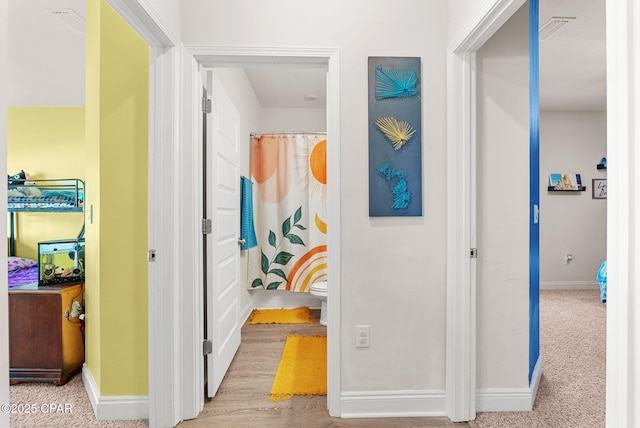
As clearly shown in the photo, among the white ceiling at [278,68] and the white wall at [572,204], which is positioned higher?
the white ceiling at [278,68]

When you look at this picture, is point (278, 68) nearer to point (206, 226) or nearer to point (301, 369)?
point (206, 226)

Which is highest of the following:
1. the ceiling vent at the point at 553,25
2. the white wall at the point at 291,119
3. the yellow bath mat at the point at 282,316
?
the ceiling vent at the point at 553,25

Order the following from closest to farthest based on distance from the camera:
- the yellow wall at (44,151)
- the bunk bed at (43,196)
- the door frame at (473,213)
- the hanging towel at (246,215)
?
the door frame at (473,213), the hanging towel at (246,215), the bunk bed at (43,196), the yellow wall at (44,151)

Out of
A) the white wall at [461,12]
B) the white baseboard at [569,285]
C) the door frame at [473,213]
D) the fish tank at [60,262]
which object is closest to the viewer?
the door frame at [473,213]

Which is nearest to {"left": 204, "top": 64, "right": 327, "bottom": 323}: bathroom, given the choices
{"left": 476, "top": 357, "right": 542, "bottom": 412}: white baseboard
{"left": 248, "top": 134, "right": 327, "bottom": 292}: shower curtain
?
{"left": 248, "top": 134, "right": 327, "bottom": 292}: shower curtain

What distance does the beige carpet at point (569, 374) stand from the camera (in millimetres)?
1871

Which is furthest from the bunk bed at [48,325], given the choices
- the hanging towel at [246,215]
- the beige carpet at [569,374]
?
the beige carpet at [569,374]

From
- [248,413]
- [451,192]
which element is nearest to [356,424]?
[248,413]

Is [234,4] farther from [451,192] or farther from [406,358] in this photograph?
[406,358]

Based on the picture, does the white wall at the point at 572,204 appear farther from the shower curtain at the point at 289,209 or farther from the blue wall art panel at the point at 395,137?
the blue wall art panel at the point at 395,137

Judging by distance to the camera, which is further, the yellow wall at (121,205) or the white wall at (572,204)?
the white wall at (572,204)

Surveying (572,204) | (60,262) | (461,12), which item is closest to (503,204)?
(461,12)

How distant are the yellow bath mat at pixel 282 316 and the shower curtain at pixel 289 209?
0.23 metres

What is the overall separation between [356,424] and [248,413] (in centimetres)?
59
